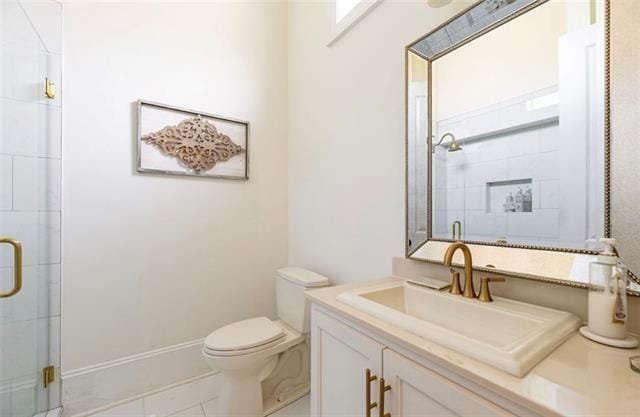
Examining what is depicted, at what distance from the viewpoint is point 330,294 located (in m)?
1.07

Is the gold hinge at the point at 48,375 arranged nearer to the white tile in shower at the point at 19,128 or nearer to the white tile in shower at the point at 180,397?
the white tile in shower at the point at 180,397

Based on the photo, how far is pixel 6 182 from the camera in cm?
130

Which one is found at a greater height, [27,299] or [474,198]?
[474,198]

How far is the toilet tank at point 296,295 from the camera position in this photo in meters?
1.65

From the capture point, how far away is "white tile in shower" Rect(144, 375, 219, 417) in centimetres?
160

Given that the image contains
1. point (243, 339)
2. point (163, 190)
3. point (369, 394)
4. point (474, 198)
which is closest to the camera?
point (369, 394)

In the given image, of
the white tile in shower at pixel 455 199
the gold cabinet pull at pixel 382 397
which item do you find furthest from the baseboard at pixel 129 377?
the white tile in shower at pixel 455 199

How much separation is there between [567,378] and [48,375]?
2.21 meters

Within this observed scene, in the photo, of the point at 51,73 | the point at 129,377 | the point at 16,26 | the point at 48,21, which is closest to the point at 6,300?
the point at 129,377

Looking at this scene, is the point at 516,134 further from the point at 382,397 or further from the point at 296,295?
the point at 296,295

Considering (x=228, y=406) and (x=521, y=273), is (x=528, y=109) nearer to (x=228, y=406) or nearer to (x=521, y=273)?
(x=521, y=273)

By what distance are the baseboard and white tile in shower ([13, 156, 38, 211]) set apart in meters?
0.94

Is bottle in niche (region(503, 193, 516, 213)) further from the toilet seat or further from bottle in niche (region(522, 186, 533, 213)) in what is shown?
the toilet seat

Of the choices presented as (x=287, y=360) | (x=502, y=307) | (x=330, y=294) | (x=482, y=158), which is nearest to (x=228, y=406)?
(x=287, y=360)
